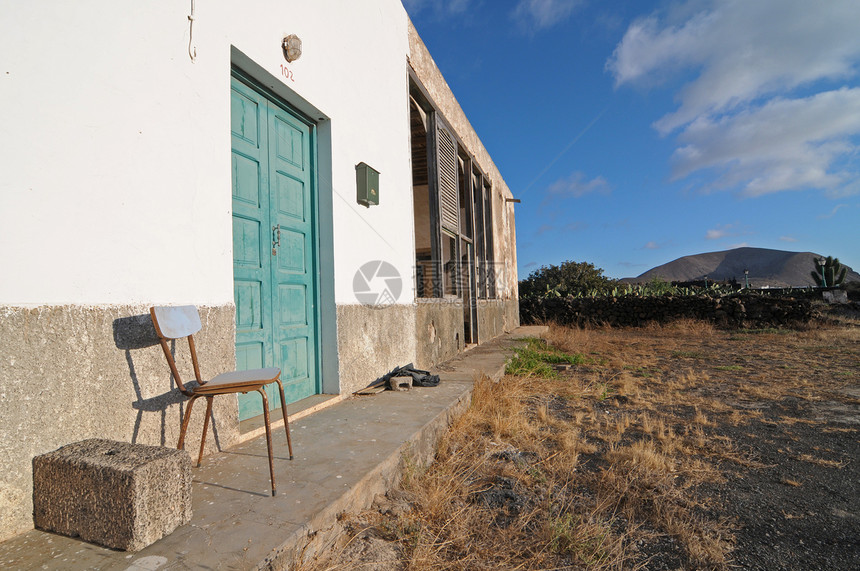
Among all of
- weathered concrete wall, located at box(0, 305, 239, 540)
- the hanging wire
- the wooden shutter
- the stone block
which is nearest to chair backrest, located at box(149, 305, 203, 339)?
weathered concrete wall, located at box(0, 305, 239, 540)

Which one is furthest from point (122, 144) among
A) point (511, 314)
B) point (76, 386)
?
point (511, 314)

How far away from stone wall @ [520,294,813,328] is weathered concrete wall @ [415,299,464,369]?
9410 millimetres

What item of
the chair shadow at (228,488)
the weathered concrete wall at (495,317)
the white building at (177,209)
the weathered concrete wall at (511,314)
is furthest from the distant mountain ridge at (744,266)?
the chair shadow at (228,488)

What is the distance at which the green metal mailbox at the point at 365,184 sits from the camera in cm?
379

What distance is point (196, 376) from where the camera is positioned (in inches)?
78.4

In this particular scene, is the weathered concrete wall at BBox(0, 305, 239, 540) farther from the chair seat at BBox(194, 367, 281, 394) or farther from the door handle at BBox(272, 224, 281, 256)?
the door handle at BBox(272, 224, 281, 256)

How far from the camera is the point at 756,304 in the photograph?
12922 millimetres

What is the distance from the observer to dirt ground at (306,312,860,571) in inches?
70.7

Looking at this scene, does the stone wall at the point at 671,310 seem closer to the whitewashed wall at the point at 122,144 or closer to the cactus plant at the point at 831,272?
the whitewashed wall at the point at 122,144

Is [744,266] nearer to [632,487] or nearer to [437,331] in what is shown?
[437,331]

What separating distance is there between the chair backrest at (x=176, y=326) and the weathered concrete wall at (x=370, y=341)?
1.47 metres

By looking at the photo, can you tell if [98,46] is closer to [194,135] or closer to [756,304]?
[194,135]

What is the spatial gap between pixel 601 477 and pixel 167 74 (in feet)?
9.98

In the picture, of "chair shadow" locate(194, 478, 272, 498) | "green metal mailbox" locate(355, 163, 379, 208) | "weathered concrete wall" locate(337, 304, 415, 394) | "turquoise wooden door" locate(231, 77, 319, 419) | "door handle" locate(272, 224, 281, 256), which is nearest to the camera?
"chair shadow" locate(194, 478, 272, 498)
